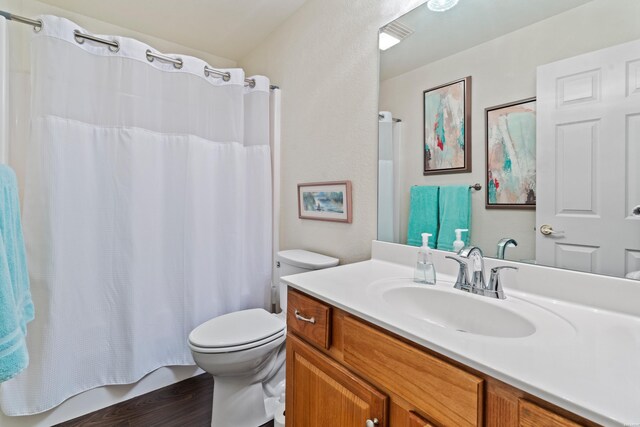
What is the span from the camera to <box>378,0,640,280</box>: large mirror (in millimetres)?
781

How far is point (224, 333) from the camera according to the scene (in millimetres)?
1401

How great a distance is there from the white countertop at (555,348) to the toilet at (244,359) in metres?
0.60

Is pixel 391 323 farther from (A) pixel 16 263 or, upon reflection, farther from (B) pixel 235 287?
(B) pixel 235 287

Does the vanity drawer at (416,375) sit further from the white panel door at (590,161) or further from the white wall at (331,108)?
the white wall at (331,108)

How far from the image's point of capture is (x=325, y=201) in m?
1.67

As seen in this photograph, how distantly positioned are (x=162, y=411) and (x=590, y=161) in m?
2.16

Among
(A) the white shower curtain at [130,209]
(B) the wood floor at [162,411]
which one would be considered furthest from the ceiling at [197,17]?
(B) the wood floor at [162,411]

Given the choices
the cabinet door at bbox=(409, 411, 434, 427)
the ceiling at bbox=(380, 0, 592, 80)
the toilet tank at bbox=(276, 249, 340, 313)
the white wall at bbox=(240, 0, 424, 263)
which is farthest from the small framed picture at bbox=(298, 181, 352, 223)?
the cabinet door at bbox=(409, 411, 434, 427)

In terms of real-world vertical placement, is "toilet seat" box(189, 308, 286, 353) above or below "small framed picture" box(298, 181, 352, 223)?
below

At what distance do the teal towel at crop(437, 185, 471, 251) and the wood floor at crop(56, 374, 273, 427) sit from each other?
1285mm

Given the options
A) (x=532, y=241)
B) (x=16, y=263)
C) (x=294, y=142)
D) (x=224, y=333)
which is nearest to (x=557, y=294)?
(x=532, y=241)

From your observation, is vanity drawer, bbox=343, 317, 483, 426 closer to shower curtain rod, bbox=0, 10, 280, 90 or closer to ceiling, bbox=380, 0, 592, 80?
ceiling, bbox=380, 0, 592, 80

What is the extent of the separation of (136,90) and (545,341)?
80.2 inches

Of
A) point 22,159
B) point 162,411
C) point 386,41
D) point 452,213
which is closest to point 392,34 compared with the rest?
point 386,41
